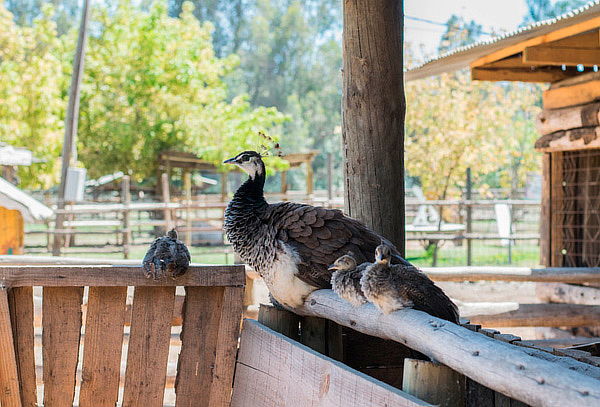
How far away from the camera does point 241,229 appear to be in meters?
3.41

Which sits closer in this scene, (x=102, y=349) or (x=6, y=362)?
(x=6, y=362)

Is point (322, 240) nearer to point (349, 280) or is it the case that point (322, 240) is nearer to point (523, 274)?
point (349, 280)

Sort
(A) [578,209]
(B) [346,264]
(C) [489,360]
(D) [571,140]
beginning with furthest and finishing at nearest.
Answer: (A) [578,209] < (D) [571,140] < (B) [346,264] < (C) [489,360]

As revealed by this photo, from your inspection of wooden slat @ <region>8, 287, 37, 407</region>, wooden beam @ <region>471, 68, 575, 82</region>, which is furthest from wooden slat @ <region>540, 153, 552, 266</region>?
wooden slat @ <region>8, 287, 37, 407</region>

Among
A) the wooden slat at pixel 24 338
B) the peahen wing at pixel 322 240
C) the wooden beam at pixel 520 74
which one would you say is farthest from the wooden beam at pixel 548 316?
the wooden slat at pixel 24 338

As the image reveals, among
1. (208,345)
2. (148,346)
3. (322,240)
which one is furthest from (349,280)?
(148,346)

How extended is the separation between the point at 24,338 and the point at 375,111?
5.65ft

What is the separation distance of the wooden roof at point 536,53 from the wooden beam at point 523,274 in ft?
5.26

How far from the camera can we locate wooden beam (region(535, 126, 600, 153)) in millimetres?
7152

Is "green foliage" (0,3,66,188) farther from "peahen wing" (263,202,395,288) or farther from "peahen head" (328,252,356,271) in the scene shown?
"peahen head" (328,252,356,271)

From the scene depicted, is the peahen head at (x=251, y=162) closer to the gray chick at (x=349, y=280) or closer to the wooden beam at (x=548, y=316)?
the gray chick at (x=349, y=280)

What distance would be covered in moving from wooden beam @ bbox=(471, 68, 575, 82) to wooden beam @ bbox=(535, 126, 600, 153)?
0.55 metres

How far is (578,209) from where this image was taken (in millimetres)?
7977

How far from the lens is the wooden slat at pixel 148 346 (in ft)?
10.1
